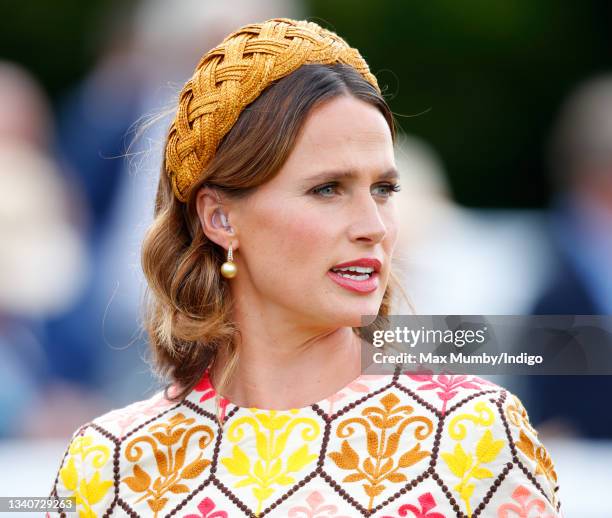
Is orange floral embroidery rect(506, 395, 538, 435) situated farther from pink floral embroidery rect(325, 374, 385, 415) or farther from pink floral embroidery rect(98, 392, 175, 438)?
pink floral embroidery rect(98, 392, 175, 438)

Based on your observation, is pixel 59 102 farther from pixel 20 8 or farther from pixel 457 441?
pixel 457 441

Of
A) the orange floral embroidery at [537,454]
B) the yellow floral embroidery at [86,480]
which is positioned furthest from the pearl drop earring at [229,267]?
the orange floral embroidery at [537,454]

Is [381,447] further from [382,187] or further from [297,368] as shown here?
[382,187]

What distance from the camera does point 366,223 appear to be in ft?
8.93

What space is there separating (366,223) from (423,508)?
0.63m

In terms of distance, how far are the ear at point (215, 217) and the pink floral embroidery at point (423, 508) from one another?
29.0 inches

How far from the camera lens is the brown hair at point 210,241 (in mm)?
2783

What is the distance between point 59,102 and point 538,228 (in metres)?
2.26

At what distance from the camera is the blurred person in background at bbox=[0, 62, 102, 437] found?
4.89 meters

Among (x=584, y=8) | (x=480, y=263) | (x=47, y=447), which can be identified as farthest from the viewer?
(x=584, y=8)

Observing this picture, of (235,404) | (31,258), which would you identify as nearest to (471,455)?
(235,404)

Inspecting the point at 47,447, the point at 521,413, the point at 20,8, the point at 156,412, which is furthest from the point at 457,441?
the point at 20,8

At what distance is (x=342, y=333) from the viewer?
2.92m

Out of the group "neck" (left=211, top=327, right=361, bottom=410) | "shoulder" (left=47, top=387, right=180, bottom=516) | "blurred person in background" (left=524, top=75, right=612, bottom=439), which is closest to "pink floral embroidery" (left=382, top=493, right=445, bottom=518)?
"neck" (left=211, top=327, right=361, bottom=410)
